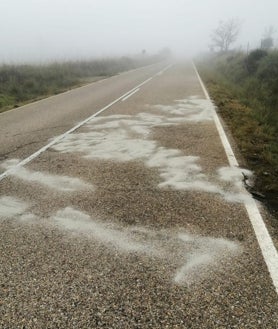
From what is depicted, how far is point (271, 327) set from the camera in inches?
97.9

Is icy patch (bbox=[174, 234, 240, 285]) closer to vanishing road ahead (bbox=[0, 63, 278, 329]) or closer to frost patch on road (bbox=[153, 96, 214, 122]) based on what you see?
vanishing road ahead (bbox=[0, 63, 278, 329])

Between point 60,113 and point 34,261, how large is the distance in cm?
846

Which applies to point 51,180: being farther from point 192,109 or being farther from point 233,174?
point 192,109

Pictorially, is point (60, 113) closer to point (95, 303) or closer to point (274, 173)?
point (274, 173)

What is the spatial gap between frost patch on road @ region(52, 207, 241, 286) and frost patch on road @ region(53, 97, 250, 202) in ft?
3.92

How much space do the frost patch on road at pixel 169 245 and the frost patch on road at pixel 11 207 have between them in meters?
0.53

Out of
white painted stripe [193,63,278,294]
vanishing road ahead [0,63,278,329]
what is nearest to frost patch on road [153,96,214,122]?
vanishing road ahead [0,63,278,329]

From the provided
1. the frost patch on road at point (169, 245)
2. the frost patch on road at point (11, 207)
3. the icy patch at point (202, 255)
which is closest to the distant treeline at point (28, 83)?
the frost patch on road at point (11, 207)

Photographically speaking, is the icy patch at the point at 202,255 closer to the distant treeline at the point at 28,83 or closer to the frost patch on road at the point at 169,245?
the frost patch on road at the point at 169,245

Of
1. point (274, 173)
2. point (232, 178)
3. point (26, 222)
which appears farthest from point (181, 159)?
point (26, 222)

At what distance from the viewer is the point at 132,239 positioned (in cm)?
361

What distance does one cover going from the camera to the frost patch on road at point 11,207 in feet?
13.8

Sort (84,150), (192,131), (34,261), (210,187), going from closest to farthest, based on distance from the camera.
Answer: (34,261) → (210,187) → (84,150) → (192,131)

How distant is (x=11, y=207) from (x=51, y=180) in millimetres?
959
